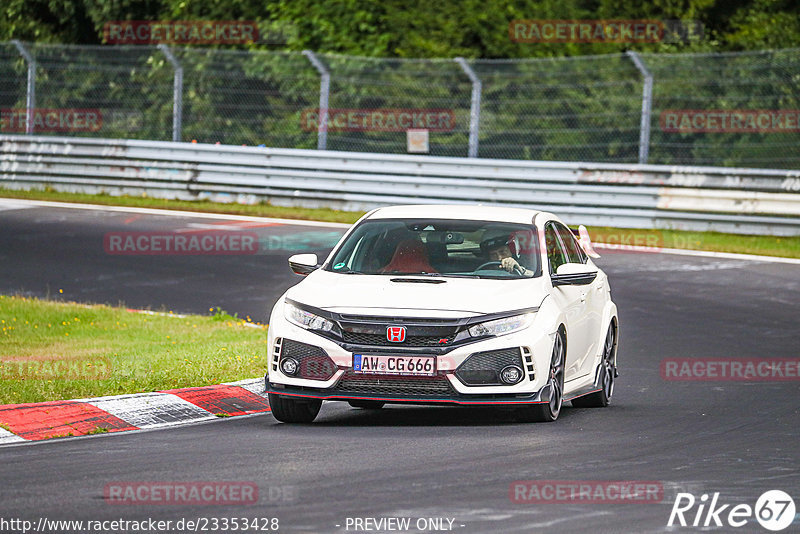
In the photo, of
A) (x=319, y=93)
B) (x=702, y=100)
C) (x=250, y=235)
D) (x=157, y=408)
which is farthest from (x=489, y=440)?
(x=319, y=93)

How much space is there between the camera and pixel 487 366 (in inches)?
364

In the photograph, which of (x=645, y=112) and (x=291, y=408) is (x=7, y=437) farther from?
(x=645, y=112)

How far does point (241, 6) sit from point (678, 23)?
9.05 m

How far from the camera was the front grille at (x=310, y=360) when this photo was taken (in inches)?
368

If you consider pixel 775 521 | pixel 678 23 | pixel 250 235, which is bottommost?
pixel 250 235

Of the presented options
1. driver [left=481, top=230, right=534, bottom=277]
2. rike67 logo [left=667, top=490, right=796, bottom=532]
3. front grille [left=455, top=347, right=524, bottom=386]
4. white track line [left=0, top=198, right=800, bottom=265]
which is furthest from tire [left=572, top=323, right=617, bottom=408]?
white track line [left=0, top=198, right=800, bottom=265]

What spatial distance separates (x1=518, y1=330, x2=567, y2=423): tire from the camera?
378 inches

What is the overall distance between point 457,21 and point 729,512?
23.8 m

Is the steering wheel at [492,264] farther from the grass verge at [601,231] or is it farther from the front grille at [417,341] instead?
the grass verge at [601,231]

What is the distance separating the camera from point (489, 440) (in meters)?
8.94

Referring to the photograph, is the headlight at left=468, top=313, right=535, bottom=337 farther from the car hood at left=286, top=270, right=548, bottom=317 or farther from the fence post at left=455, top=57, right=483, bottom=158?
the fence post at left=455, top=57, right=483, bottom=158

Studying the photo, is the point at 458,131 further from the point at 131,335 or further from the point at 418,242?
the point at 418,242

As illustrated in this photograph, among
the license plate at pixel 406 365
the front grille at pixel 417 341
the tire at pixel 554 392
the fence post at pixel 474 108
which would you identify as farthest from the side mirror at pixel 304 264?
the fence post at pixel 474 108

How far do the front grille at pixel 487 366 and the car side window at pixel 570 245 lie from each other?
80.1 inches
